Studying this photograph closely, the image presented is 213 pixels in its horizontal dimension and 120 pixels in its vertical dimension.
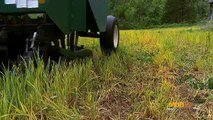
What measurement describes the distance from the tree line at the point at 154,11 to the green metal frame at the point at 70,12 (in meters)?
50.9

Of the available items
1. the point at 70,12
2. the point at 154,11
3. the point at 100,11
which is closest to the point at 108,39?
the point at 100,11

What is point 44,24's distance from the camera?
4398 millimetres

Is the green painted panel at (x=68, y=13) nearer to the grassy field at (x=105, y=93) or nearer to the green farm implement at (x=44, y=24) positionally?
the green farm implement at (x=44, y=24)

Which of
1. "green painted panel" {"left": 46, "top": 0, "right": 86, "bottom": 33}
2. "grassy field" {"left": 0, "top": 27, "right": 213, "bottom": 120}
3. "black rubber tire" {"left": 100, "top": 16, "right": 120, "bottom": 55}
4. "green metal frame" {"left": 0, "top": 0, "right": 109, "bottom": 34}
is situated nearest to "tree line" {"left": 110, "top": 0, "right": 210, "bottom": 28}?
"black rubber tire" {"left": 100, "top": 16, "right": 120, "bottom": 55}

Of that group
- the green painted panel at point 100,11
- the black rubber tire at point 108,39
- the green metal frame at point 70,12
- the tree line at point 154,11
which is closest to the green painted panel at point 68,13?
the green metal frame at point 70,12

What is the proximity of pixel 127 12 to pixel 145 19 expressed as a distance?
2.83 m

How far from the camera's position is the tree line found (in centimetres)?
5709

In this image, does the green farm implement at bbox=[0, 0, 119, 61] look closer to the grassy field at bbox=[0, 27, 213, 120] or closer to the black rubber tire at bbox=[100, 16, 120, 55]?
the grassy field at bbox=[0, 27, 213, 120]

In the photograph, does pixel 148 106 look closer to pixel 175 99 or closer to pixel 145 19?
pixel 175 99

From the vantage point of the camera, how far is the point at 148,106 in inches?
113

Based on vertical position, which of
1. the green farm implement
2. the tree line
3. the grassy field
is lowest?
the tree line

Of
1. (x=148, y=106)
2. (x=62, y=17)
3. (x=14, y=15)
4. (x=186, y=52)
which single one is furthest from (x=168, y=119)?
(x=186, y=52)

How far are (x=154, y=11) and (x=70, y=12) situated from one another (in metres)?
55.6

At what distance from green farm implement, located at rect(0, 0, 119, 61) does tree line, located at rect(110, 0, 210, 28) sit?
51.0 metres
